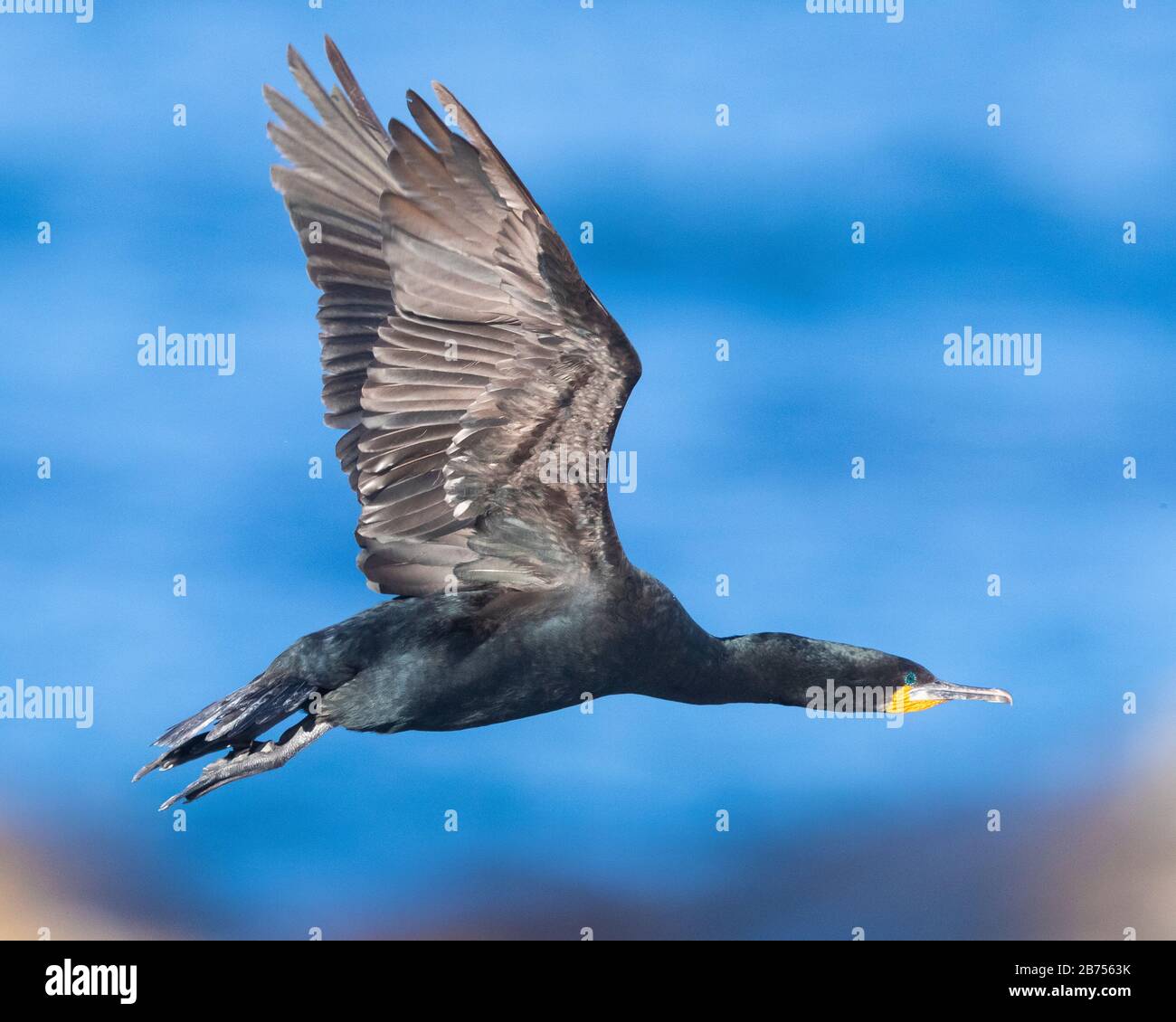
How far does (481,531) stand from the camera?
6613 mm

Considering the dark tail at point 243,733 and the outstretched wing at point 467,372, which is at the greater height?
the outstretched wing at point 467,372

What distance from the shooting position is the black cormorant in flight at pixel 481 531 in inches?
234

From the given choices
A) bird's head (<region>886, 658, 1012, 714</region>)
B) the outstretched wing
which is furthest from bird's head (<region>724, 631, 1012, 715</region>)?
the outstretched wing

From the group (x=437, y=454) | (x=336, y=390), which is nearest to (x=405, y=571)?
(x=437, y=454)

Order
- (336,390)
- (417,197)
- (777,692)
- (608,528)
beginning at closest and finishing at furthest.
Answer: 1. (417,197)
2. (608,528)
3. (777,692)
4. (336,390)

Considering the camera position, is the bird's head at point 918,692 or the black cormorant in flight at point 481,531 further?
the bird's head at point 918,692

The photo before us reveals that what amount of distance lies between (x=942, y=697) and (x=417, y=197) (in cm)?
326

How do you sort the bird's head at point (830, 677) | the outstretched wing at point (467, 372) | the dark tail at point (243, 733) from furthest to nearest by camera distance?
the bird's head at point (830, 677)
the dark tail at point (243, 733)
the outstretched wing at point (467, 372)

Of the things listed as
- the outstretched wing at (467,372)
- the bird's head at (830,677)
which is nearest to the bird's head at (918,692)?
the bird's head at (830,677)

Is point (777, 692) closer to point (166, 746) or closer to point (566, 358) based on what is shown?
point (566, 358)

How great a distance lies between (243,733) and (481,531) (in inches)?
48.5

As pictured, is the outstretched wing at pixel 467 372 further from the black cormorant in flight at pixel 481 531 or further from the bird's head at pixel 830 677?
the bird's head at pixel 830 677

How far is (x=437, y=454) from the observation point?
6.60 meters

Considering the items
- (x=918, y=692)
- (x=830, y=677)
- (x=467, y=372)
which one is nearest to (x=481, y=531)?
(x=467, y=372)
